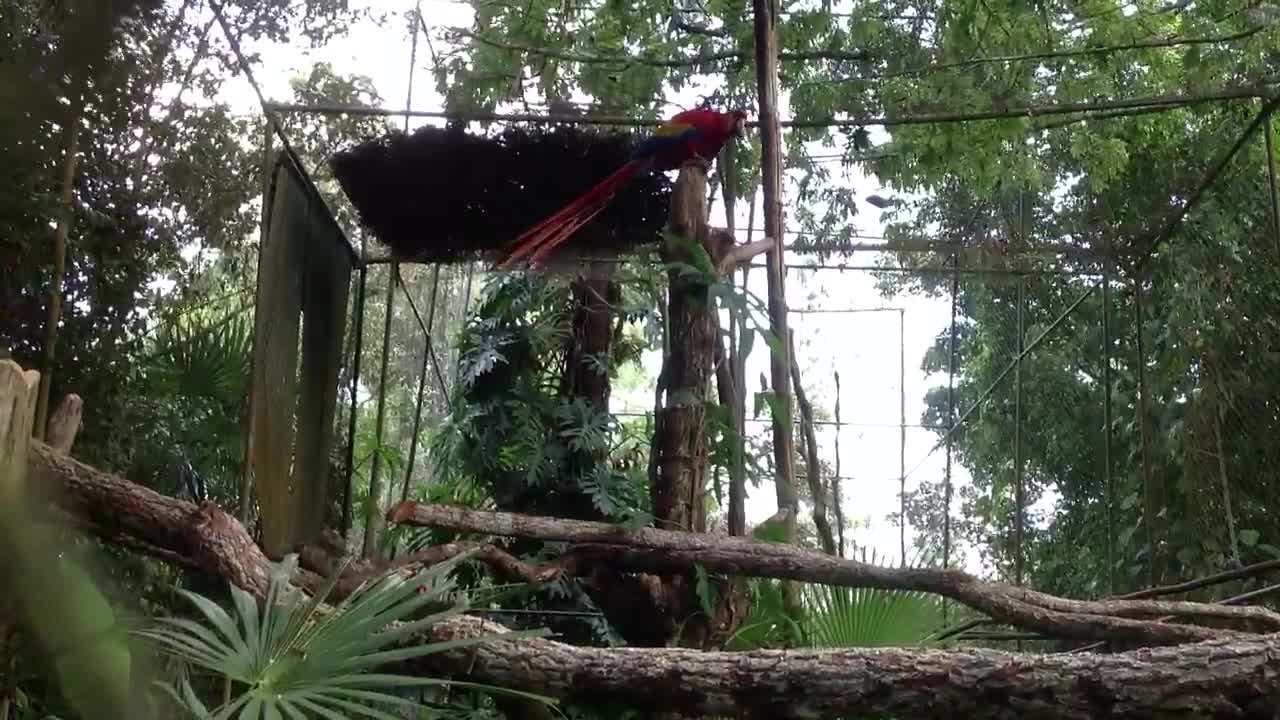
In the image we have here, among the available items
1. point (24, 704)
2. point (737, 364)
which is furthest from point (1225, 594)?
point (24, 704)

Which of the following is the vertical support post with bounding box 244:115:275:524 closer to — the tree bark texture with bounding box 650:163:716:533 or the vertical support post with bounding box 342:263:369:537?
the vertical support post with bounding box 342:263:369:537

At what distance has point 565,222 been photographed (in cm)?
275

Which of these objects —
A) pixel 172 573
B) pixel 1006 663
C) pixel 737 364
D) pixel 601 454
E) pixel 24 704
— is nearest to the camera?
pixel 1006 663

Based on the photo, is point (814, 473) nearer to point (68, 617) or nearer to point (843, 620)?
point (843, 620)

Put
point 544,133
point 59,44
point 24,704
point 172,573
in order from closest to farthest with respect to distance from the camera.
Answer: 1. point 59,44
2. point 24,704
3. point 172,573
4. point 544,133

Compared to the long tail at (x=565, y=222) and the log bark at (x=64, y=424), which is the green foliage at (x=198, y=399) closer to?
the log bark at (x=64, y=424)

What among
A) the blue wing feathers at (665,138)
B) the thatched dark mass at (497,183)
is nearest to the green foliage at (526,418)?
the thatched dark mass at (497,183)

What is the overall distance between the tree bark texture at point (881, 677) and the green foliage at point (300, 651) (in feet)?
0.54

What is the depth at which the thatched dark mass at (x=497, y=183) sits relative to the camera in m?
2.85

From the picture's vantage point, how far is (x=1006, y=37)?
10.3 feet

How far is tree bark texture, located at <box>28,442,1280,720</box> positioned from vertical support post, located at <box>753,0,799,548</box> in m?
0.76

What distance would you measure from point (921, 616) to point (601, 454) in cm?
146

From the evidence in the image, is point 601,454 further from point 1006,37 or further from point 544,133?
point 1006,37

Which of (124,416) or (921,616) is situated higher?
(124,416)
